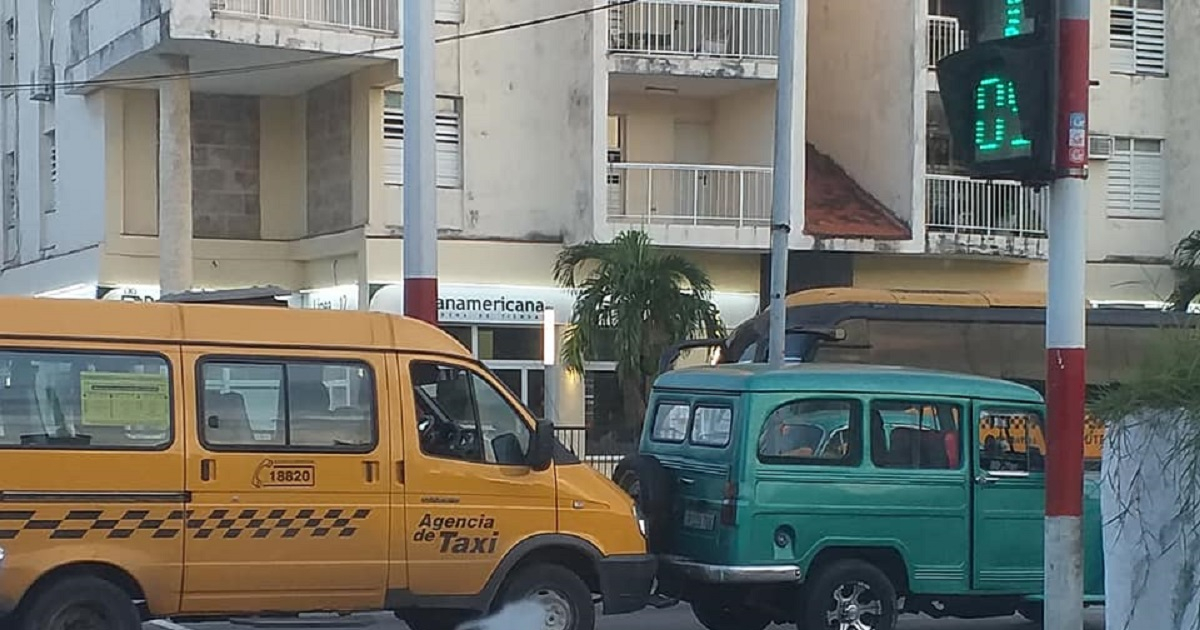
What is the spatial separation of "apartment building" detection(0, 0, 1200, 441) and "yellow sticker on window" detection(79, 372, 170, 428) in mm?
14947

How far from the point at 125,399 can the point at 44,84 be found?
22996 mm

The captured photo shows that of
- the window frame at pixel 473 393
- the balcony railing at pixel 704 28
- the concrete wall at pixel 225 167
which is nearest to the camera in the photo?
the window frame at pixel 473 393

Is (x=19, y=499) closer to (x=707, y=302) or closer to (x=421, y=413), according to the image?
(x=421, y=413)

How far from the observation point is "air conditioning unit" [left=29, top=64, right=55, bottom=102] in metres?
31.6

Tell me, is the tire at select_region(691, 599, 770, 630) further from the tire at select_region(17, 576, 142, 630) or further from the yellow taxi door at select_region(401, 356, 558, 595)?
the tire at select_region(17, 576, 142, 630)

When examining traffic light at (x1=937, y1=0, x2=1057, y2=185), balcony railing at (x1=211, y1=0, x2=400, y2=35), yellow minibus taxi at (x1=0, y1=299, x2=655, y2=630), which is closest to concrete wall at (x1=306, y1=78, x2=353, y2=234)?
balcony railing at (x1=211, y1=0, x2=400, y2=35)

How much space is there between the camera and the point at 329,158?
91.9ft

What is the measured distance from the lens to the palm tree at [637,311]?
82.3 ft

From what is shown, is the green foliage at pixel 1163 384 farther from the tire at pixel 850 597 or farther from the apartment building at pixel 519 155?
the apartment building at pixel 519 155

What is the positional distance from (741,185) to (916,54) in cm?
373

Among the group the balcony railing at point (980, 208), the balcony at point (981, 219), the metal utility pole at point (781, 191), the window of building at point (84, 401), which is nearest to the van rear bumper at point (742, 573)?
the window of building at point (84, 401)

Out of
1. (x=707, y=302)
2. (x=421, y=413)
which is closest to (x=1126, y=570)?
(x=421, y=413)

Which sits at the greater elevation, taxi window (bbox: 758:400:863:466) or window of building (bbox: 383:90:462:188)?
window of building (bbox: 383:90:462:188)

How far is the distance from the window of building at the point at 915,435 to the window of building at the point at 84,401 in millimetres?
4937
